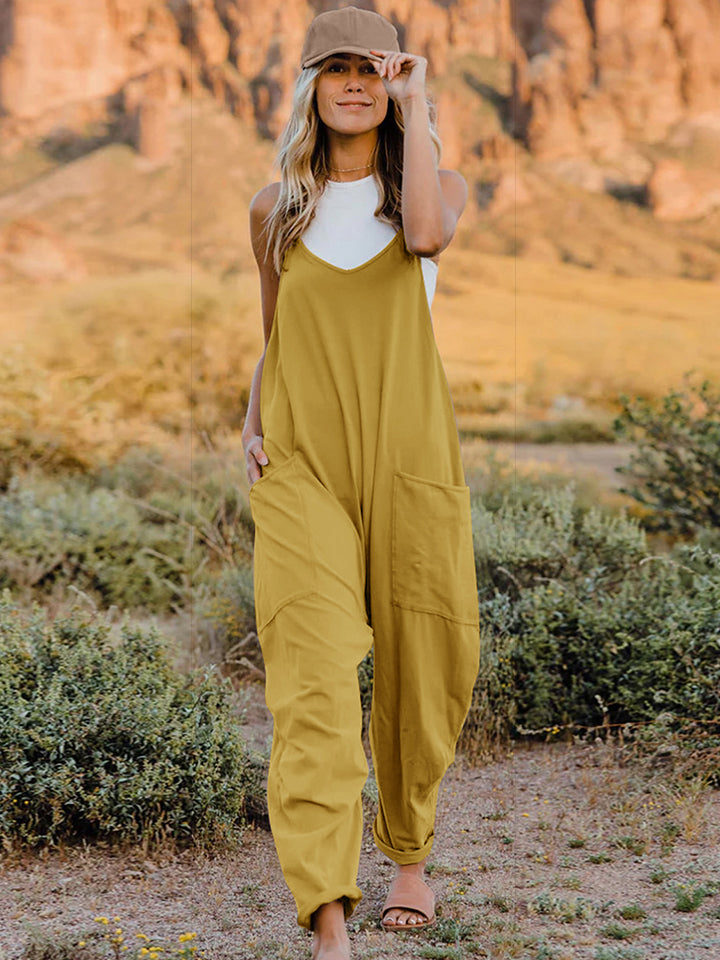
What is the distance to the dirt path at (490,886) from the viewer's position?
8.05 feet

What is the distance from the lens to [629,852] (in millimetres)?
2969

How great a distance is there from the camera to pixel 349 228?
2408 millimetres

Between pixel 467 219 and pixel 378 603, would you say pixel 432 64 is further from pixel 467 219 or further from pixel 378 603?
pixel 378 603

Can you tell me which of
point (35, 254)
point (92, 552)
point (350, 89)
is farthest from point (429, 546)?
point (35, 254)

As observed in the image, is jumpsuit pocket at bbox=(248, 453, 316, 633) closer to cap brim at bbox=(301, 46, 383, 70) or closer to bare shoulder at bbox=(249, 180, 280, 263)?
bare shoulder at bbox=(249, 180, 280, 263)

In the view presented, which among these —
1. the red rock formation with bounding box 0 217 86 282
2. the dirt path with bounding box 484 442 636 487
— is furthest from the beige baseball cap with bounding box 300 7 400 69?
the red rock formation with bounding box 0 217 86 282

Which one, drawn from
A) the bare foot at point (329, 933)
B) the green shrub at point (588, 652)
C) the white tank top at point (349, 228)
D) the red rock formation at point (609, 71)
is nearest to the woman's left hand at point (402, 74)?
the white tank top at point (349, 228)

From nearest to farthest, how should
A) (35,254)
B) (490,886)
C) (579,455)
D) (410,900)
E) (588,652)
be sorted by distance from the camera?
1. (410,900)
2. (490,886)
3. (588,652)
4. (579,455)
5. (35,254)

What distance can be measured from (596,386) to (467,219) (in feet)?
9.37

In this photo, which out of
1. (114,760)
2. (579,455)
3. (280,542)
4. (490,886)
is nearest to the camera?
(280,542)

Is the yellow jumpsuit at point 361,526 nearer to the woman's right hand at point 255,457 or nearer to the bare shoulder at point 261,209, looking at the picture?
the woman's right hand at point 255,457

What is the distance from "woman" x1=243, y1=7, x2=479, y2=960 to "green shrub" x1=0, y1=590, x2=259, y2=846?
0.70 metres

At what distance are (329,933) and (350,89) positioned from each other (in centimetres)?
170

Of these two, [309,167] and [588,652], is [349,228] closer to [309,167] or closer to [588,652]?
[309,167]
